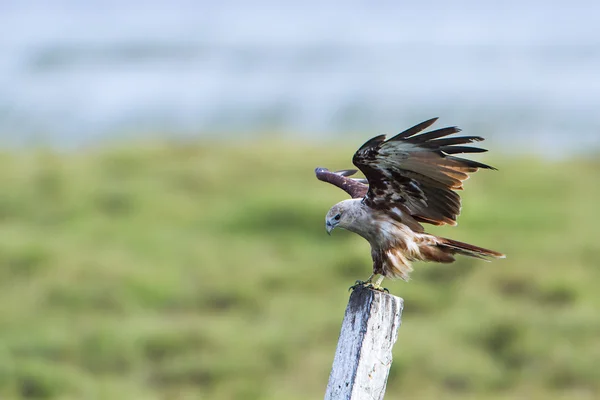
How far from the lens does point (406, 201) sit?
5879mm

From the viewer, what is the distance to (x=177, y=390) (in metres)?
9.15

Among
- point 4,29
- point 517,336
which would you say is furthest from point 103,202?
point 4,29

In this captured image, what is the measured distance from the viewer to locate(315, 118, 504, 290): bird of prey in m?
5.45

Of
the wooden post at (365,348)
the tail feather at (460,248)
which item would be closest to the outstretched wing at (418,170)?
the tail feather at (460,248)

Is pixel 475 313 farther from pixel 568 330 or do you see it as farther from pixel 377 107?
pixel 377 107

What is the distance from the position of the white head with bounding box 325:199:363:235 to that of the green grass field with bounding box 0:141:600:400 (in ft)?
9.84

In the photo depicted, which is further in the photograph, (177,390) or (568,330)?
(568,330)

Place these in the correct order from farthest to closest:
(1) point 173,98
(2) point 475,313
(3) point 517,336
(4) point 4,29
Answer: (4) point 4,29 → (1) point 173,98 → (2) point 475,313 → (3) point 517,336

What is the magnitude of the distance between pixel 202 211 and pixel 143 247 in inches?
63.0

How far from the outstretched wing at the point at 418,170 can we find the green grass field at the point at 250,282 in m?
3.36

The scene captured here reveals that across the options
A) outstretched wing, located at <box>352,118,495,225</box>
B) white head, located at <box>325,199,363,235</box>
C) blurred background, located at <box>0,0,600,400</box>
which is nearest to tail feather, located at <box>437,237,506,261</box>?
outstretched wing, located at <box>352,118,495,225</box>

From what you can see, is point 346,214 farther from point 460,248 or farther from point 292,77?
point 292,77

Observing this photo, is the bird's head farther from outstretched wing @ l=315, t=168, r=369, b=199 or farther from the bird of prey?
outstretched wing @ l=315, t=168, r=369, b=199

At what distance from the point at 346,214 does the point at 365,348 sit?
1847 mm
